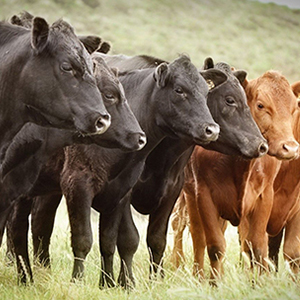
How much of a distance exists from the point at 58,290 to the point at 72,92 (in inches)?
72.2

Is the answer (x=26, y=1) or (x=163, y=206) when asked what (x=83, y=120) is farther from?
(x=26, y=1)

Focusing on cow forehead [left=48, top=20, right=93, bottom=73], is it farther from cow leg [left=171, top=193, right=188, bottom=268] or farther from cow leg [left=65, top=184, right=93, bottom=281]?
cow leg [left=171, top=193, right=188, bottom=268]

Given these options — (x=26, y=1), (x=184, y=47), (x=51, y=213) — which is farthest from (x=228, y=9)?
(x=51, y=213)

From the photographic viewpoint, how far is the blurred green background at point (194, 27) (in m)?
37.3

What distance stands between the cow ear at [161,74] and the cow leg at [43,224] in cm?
210

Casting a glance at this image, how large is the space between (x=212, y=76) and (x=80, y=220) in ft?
6.47

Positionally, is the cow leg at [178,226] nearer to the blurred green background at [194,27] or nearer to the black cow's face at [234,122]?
the black cow's face at [234,122]

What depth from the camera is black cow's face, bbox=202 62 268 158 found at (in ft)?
25.6

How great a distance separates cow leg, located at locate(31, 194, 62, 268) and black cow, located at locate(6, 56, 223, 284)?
121cm

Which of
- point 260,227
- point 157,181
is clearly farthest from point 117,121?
point 260,227

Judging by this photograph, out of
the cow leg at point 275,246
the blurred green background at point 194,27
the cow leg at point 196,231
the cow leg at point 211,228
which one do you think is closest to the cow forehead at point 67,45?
the cow leg at point 211,228

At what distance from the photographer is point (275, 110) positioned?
8.21 metres

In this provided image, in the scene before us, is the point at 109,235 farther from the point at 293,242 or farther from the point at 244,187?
the point at 293,242

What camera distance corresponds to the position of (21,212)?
27.0 feet
